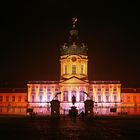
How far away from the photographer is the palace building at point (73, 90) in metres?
98.9

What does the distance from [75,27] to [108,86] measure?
17576 millimetres

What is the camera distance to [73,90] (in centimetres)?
10000

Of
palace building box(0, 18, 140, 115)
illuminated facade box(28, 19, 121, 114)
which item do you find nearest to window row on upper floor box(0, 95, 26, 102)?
palace building box(0, 18, 140, 115)

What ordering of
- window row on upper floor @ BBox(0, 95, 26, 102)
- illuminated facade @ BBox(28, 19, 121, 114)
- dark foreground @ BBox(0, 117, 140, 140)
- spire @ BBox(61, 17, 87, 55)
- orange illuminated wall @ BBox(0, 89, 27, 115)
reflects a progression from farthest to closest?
window row on upper floor @ BBox(0, 95, 26, 102)
orange illuminated wall @ BBox(0, 89, 27, 115)
spire @ BBox(61, 17, 87, 55)
illuminated facade @ BBox(28, 19, 121, 114)
dark foreground @ BBox(0, 117, 140, 140)

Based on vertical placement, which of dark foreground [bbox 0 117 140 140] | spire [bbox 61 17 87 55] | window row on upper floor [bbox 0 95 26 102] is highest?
spire [bbox 61 17 87 55]

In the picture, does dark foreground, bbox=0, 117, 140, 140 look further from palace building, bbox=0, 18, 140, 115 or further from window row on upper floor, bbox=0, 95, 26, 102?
window row on upper floor, bbox=0, 95, 26, 102

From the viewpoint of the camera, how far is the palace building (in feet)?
324

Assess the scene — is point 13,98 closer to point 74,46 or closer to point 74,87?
point 74,87

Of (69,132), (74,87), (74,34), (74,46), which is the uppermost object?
(74,34)

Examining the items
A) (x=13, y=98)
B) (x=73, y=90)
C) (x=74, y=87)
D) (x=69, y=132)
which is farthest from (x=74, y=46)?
(x=69, y=132)

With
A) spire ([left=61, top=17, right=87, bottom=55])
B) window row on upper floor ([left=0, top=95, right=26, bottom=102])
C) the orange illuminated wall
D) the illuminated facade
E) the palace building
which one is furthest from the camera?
window row on upper floor ([left=0, top=95, right=26, bottom=102])

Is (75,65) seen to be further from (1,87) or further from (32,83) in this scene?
(1,87)

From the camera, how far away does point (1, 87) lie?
11019 cm

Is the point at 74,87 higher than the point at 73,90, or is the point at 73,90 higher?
the point at 74,87
